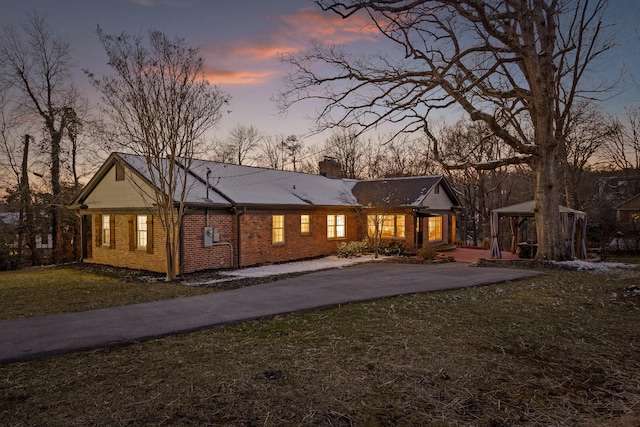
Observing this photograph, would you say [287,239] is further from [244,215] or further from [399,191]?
[399,191]

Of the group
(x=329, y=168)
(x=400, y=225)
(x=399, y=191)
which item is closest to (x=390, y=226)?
(x=400, y=225)

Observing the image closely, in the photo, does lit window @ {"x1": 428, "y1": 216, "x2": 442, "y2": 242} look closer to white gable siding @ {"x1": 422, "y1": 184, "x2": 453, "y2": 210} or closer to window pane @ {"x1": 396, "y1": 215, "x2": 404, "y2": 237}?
white gable siding @ {"x1": 422, "y1": 184, "x2": 453, "y2": 210}

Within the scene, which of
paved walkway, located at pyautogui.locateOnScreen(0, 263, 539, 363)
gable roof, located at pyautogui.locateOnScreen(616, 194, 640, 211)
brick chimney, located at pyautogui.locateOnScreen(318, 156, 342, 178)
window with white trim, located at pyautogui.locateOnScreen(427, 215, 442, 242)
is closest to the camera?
paved walkway, located at pyautogui.locateOnScreen(0, 263, 539, 363)

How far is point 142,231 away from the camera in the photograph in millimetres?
15797

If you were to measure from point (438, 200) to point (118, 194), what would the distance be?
640 inches

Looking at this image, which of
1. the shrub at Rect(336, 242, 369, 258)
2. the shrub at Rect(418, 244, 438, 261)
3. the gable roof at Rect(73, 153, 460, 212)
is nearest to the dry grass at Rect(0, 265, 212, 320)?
the gable roof at Rect(73, 153, 460, 212)

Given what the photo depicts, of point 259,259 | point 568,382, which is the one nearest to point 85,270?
point 259,259

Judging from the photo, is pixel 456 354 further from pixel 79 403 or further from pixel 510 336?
pixel 79 403

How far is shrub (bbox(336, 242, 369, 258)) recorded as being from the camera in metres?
19.5

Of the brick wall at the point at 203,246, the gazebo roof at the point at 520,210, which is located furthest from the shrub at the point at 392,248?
the brick wall at the point at 203,246

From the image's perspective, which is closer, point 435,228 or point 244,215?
point 244,215

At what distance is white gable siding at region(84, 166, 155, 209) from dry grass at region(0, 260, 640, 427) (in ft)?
31.8

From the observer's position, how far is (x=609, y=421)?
3.49 m

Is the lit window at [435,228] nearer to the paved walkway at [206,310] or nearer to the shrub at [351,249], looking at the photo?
the shrub at [351,249]
